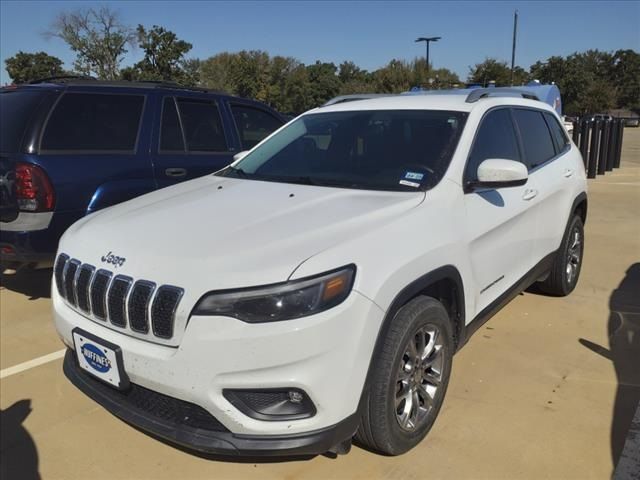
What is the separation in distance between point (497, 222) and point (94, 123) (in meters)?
3.43

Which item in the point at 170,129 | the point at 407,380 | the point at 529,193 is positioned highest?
the point at 170,129

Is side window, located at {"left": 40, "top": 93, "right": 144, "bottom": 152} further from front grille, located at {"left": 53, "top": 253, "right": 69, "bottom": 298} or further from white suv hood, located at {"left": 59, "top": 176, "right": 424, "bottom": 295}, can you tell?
front grille, located at {"left": 53, "top": 253, "right": 69, "bottom": 298}

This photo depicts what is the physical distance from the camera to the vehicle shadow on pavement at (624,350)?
2.98 meters

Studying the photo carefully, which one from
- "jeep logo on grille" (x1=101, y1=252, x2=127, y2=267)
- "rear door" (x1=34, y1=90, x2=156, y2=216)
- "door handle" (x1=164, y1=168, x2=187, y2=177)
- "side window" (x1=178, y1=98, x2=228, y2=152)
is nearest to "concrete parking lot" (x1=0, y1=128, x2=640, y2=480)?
"jeep logo on grille" (x1=101, y1=252, x2=127, y2=267)

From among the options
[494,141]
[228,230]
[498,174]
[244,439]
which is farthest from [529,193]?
[244,439]

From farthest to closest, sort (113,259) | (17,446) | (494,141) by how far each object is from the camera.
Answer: (494,141), (17,446), (113,259)

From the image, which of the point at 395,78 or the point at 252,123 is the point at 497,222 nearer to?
the point at 252,123

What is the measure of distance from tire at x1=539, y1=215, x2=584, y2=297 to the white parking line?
393 centimetres

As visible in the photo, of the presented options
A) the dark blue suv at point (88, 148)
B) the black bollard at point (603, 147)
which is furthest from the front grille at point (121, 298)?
the black bollard at point (603, 147)

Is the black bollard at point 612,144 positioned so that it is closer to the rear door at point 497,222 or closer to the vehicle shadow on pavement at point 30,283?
the rear door at point 497,222

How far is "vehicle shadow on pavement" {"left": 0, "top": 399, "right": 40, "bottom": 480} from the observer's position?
272cm

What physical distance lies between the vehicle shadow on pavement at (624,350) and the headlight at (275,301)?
67.9 inches

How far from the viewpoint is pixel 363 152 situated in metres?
3.45

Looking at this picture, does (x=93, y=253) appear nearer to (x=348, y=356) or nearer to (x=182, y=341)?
(x=182, y=341)
